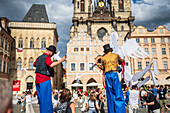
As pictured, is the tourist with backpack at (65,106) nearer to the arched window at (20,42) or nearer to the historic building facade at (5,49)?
the historic building facade at (5,49)

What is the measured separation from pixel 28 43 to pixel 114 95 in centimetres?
3245

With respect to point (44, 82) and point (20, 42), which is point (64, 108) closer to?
point (44, 82)

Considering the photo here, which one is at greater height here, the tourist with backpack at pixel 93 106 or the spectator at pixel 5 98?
the spectator at pixel 5 98

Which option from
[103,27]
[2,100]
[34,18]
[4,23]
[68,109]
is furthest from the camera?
[103,27]

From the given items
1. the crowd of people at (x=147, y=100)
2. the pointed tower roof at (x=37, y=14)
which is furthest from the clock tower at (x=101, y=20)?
the crowd of people at (x=147, y=100)

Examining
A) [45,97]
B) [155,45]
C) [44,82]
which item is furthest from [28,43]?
[45,97]

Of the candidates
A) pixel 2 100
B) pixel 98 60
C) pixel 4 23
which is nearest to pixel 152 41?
pixel 4 23

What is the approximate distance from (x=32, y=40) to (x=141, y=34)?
2295 cm

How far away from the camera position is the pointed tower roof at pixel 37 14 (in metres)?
37.3

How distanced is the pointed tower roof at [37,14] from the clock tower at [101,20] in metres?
8.80

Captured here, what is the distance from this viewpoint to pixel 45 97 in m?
3.55

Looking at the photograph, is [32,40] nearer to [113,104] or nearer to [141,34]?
[141,34]

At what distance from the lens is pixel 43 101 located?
3.53 m

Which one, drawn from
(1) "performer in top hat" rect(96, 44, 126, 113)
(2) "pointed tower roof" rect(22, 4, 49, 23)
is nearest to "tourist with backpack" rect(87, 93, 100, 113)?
(1) "performer in top hat" rect(96, 44, 126, 113)
